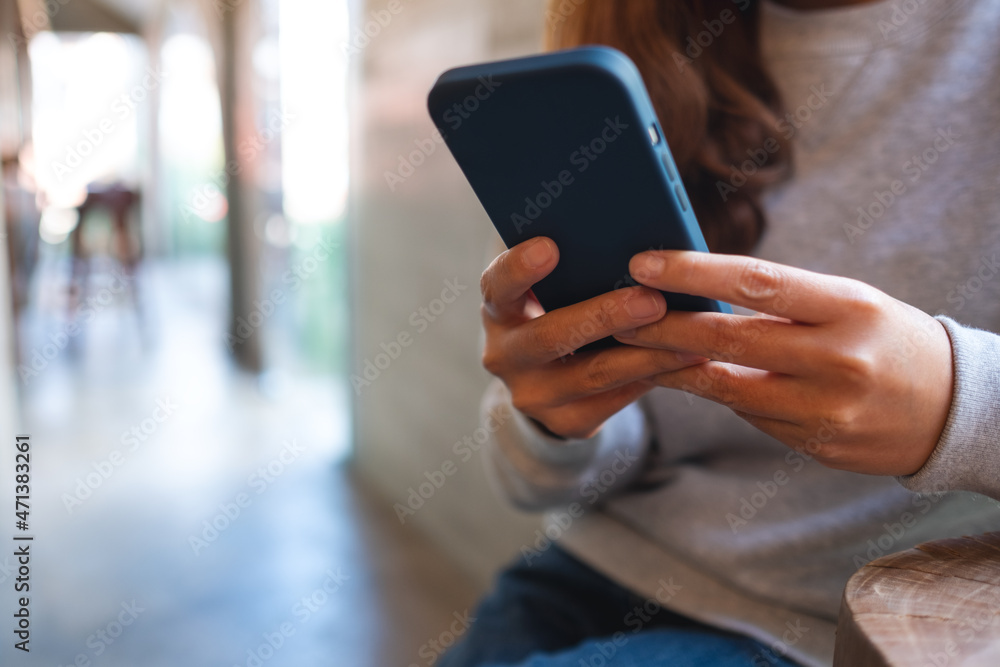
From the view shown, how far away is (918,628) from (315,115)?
3.05 m

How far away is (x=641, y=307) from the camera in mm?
470

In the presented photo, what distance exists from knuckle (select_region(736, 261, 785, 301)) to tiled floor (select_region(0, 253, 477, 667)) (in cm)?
143

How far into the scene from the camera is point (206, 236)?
25.7 feet

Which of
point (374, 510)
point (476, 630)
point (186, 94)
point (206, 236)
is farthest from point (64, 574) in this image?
point (206, 236)

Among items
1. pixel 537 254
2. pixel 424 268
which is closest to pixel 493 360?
pixel 537 254

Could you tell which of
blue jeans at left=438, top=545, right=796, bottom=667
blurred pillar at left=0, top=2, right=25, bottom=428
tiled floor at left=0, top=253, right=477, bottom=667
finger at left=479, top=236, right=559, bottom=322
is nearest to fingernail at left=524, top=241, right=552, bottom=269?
finger at left=479, top=236, right=559, bottom=322

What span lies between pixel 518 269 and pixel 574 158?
9 centimetres

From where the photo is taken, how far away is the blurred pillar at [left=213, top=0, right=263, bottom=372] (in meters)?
3.66

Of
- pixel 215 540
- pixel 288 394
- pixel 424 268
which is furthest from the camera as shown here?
pixel 288 394

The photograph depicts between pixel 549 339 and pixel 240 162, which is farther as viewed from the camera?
pixel 240 162

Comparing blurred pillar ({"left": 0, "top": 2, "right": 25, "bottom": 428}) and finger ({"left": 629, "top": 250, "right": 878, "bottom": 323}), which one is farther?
blurred pillar ({"left": 0, "top": 2, "right": 25, "bottom": 428})

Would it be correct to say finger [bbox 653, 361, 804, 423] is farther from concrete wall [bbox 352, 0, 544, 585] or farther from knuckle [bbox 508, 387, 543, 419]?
concrete wall [bbox 352, 0, 544, 585]

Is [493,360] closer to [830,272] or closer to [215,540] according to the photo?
[830,272]

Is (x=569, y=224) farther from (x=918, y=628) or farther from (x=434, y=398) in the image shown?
(x=434, y=398)
